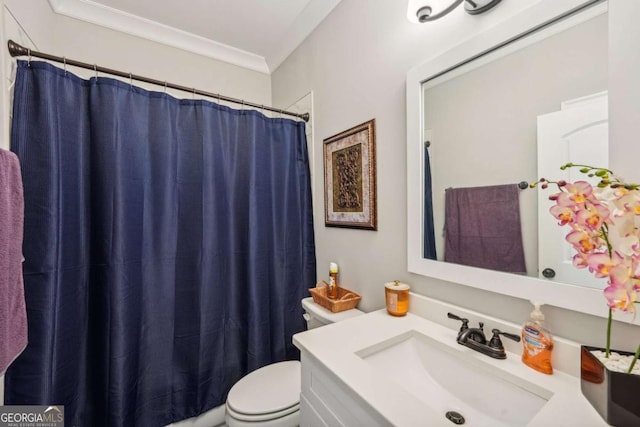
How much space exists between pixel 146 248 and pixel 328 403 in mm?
1095

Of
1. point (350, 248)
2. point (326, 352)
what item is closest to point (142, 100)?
point (350, 248)

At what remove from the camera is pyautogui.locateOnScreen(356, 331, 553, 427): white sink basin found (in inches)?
27.0

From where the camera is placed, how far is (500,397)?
0.72m

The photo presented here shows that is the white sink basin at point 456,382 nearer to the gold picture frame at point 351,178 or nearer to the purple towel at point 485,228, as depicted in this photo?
the purple towel at point 485,228

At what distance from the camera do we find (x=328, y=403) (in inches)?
30.0

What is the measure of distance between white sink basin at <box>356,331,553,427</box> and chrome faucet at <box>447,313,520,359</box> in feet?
0.12

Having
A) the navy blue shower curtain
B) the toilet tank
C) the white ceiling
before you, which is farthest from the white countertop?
the white ceiling

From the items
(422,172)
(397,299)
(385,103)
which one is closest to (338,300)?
(397,299)

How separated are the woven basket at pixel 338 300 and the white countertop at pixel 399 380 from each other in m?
0.26

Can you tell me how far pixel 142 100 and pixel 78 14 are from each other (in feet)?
2.64

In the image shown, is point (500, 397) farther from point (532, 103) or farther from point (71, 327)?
point (71, 327)

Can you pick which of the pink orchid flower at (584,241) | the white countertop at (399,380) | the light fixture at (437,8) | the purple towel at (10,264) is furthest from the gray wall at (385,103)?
the purple towel at (10,264)

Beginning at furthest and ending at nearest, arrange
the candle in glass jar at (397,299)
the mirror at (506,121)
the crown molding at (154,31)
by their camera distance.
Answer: the crown molding at (154,31) < the candle in glass jar at (397,299) < the mirror at (506,121)

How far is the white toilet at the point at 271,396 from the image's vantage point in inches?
43.3
